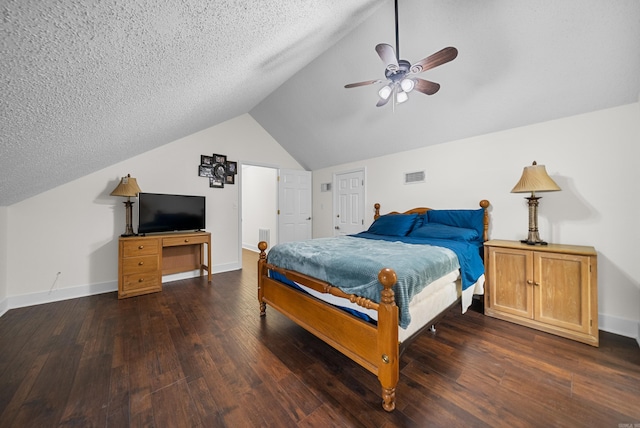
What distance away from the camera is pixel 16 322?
2.41m

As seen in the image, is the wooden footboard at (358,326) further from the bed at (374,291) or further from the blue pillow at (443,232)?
the blue pillow at (443,232)

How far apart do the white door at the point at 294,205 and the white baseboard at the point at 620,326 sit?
457cm

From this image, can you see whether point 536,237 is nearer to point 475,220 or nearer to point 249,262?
point 475,220

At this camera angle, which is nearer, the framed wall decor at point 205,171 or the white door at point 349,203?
the framed wall decor at point 205,171

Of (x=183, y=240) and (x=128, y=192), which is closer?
(x=128, y=192)

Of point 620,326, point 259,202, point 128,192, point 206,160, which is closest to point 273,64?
point 206,160

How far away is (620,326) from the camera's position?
2213mm

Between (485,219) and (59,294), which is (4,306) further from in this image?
(485,219)

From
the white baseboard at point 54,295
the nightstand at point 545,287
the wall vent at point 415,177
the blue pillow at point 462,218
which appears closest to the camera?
the nightstand at point 545,287

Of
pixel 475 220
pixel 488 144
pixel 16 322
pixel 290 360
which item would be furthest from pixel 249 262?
pixel 488 144

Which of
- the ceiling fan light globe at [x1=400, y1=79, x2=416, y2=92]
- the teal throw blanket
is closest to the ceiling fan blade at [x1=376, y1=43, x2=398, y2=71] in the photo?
the ceiling fan light globe at [x1=400, y1=79, x2=416, y2=92]

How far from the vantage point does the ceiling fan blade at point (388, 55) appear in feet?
5.64

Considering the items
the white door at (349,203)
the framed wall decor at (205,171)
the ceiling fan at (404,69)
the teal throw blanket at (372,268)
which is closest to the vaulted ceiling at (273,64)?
the ceiling fan at (404,69)

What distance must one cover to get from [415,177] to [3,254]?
5.37 m
